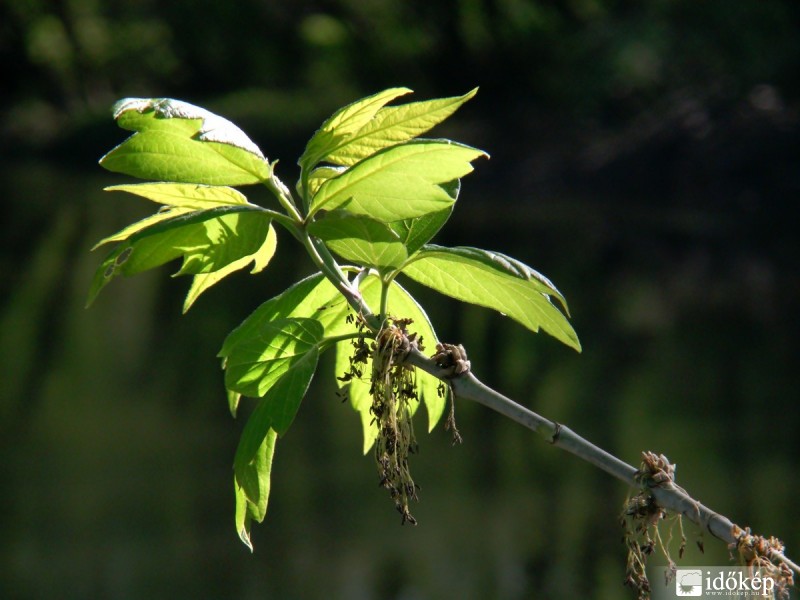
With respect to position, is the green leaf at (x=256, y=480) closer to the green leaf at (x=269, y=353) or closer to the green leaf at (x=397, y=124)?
the green leaf at (x=269, y=353)

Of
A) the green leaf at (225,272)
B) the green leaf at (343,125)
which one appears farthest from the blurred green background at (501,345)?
the green leaf at (343,125)

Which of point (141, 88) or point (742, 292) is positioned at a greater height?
point (141, 88)

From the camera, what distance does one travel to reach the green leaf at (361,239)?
0.38m

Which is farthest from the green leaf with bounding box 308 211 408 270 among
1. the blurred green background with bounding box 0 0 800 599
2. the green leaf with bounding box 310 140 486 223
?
the blurred green background with bounding box 0 0 800 599

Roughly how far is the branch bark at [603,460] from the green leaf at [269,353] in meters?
0.08

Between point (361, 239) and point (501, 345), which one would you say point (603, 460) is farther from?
point (501, 345)

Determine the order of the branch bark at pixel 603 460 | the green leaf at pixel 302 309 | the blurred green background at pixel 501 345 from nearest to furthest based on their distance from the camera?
the branch bark at pixel 603 460 → the green leaf at pixel 302 309 → the blurred green background at pixel 501 345

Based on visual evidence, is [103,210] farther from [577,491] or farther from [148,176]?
[148,176]

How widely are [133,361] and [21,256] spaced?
13.8 ft

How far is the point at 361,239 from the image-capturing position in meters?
0.40

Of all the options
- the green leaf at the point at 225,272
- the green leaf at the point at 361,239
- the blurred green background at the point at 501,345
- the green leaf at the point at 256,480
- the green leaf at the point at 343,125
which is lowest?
the green leaf at the point at 256,480

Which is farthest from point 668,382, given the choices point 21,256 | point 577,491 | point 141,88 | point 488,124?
point 141,88

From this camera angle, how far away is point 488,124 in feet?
46.1

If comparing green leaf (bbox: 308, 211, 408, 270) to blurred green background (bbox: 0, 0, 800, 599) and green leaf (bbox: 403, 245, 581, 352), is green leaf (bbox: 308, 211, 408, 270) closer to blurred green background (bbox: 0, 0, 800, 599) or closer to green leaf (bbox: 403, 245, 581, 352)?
green leaf (bbox: 403, 245, 581, 352)
